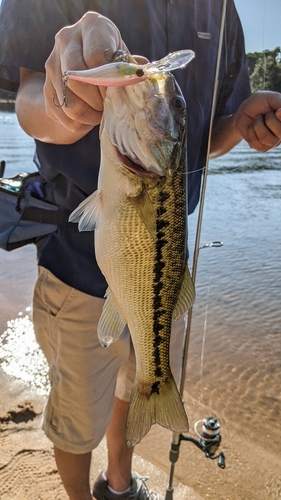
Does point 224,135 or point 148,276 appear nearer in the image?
point 148,276

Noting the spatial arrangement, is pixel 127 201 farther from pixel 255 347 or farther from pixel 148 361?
pixel 255 347

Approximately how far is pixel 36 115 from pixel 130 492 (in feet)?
6.70

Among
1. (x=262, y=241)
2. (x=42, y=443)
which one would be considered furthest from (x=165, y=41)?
(x=262, y=241)

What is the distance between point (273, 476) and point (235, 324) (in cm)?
178

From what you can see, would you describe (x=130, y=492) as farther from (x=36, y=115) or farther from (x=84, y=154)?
(x=36, y=115)

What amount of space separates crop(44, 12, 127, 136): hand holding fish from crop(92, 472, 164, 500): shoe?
6.66 feet

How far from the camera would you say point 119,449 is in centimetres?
231

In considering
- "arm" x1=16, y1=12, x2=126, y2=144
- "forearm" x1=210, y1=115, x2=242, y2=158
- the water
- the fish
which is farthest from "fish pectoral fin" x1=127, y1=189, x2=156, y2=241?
the water

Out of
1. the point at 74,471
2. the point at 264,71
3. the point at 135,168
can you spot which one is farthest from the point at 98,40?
the point at 74,471

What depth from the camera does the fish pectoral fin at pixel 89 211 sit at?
1351mm

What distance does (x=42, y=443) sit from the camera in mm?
2633

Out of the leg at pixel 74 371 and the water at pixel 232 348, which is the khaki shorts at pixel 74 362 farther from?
the water at pixel 232 348

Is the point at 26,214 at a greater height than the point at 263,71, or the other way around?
the point at 263,71

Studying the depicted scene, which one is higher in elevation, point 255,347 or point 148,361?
point 148,361
